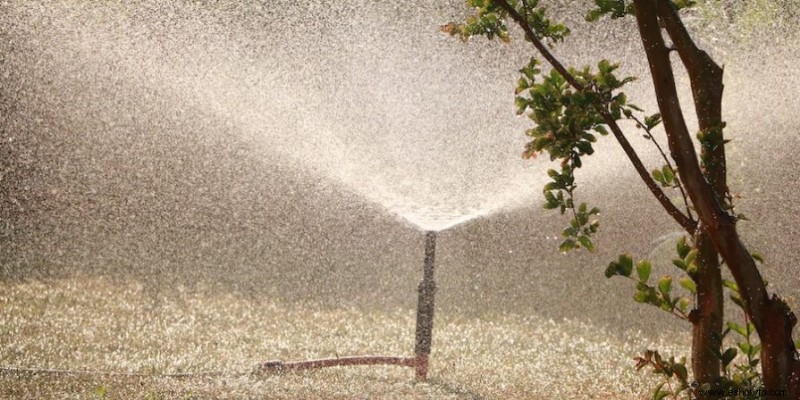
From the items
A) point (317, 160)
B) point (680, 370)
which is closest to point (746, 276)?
point (680, 370)

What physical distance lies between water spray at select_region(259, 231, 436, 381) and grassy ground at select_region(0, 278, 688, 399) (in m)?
0.08

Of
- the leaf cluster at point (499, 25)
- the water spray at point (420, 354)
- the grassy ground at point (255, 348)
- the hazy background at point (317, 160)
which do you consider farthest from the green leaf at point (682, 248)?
the hazy background at point (317, 160)

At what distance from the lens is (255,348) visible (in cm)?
666

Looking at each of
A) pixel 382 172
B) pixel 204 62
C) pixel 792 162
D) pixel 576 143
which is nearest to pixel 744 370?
pixel 576 143

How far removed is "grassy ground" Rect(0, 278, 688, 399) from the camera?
5.07 meters

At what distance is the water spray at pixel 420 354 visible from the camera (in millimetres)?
5414

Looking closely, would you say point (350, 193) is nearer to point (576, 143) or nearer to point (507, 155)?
point (507, 155)

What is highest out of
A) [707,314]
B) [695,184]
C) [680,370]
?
[695,184]

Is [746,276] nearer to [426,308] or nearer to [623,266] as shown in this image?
[623,266]

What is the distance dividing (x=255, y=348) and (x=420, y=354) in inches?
60.4

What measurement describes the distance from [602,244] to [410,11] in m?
4.25

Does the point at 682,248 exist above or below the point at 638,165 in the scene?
below

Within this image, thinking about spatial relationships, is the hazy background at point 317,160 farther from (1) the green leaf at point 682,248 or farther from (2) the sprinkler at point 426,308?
(1) the green leaf at point 682,248

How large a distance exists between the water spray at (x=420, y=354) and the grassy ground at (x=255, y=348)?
3.3 inches
